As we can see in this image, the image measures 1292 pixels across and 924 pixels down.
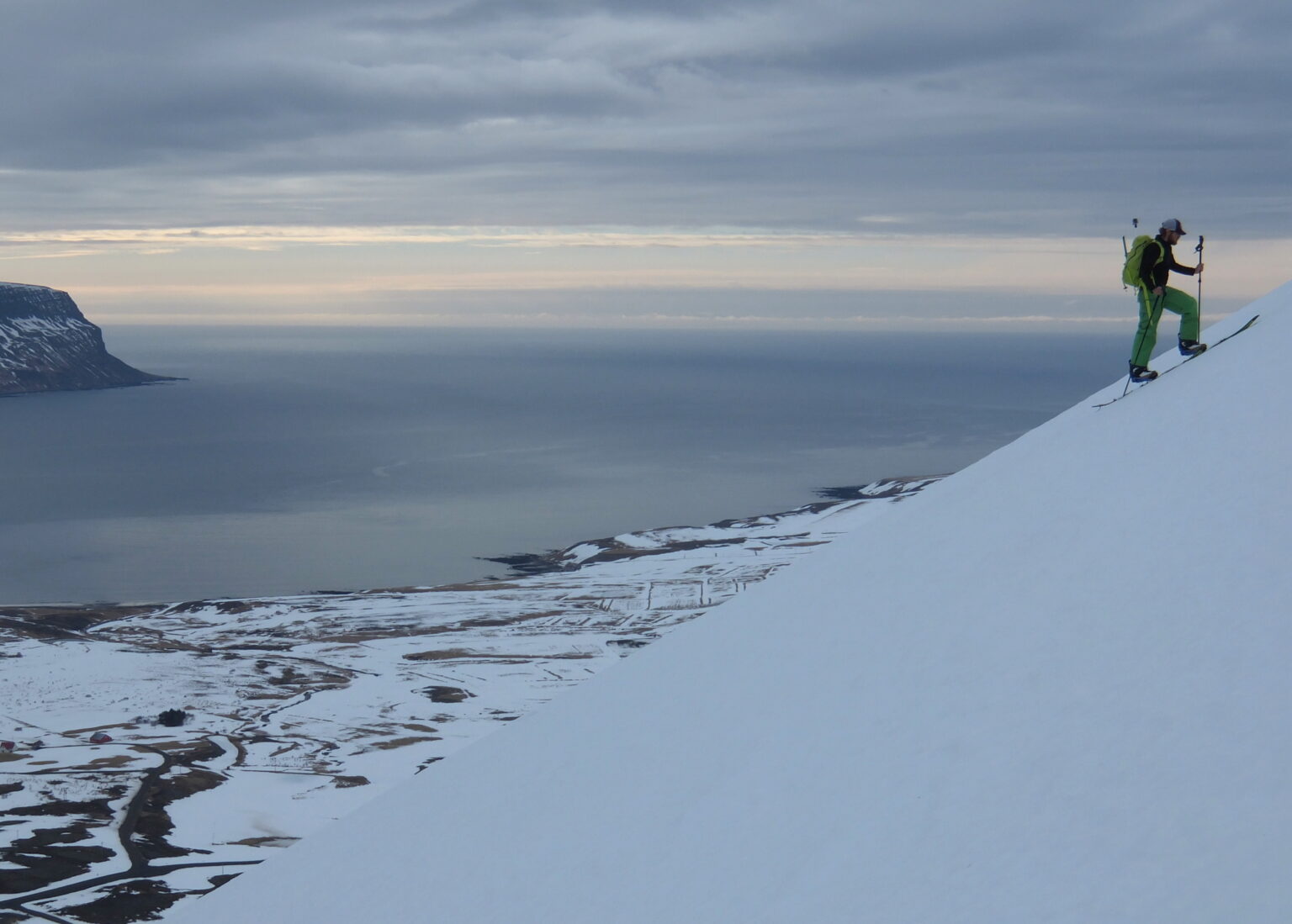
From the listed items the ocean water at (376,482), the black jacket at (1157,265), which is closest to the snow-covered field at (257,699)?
the black jacket at (1157,265)

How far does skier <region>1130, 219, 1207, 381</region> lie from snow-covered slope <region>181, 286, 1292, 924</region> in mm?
900

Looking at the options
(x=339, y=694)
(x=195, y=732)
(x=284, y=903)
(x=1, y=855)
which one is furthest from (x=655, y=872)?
(x=339, y=694)

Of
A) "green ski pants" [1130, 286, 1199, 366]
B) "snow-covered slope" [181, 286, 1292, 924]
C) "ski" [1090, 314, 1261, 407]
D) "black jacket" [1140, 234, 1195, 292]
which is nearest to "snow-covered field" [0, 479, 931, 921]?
"snow-covered slope" [181, 286, 1292, 924]

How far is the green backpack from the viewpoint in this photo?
35.5 ft

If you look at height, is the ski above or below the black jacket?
below

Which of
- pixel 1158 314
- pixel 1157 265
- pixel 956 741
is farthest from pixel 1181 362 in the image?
pixel 956 741

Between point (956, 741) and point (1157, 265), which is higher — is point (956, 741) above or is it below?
below

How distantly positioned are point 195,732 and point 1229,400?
4177cm

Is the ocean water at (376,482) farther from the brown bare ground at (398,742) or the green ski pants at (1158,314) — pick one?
the green ski pants at (1158,314)

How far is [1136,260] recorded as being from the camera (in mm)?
10922

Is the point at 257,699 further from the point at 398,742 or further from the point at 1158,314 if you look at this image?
the point at 1158,314

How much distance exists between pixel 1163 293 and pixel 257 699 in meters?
43.9

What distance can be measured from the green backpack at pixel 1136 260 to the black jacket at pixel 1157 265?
0.01 meters

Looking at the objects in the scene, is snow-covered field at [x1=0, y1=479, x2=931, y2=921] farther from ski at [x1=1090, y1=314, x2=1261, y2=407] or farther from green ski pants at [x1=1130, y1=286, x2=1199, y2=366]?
green ski pants at [x1=1130, y1=286, x2=1199, y2=366]
